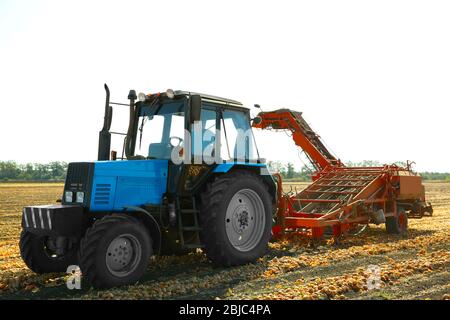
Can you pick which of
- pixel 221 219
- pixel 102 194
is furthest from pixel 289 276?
pixel 102 194

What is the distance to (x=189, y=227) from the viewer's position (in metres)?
6.70

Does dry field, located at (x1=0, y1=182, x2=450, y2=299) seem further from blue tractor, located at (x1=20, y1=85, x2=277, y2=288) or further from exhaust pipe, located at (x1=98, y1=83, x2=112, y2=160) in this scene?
exhaust pipe, located at (x1=98, y1=83, x2=112, y2=160)

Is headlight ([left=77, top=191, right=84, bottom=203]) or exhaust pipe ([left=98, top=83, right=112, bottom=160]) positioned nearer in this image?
headlight ([left=77, top=191, right=84, bottom=203])

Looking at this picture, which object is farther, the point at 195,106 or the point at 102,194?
the point at 195,106

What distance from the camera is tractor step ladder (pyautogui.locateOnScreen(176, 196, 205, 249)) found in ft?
21.6

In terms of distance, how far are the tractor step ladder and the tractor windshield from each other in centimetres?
77

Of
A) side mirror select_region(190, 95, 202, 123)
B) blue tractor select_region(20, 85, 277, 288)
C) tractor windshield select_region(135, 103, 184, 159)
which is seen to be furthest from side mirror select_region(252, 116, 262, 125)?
side mirror select_region(190, 95, 202, 123)

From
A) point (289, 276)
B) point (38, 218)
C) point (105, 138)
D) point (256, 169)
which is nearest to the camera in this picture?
point (38, 218)

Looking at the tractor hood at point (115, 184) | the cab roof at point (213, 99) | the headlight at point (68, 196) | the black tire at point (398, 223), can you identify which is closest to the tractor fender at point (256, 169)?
the tractor hood at point (115, 184)

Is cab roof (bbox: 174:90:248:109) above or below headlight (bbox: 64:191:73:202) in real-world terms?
above

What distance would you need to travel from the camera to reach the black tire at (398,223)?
35.7 feet

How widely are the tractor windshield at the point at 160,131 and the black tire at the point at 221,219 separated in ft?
2.81

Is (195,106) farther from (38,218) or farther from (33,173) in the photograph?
(33,173)

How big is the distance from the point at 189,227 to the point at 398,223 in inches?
249
